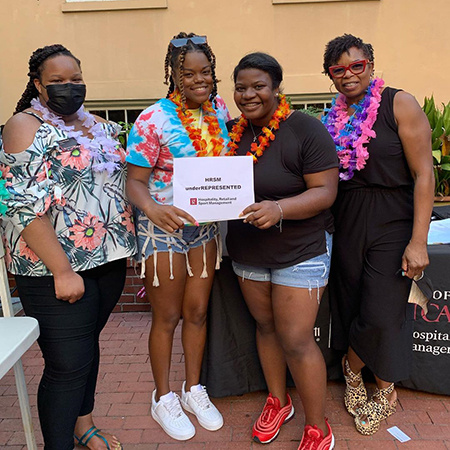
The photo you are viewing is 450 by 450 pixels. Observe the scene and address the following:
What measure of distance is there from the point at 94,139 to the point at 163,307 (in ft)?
3.24

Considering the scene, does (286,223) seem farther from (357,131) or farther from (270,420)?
(270,420)

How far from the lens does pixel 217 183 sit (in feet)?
6.68

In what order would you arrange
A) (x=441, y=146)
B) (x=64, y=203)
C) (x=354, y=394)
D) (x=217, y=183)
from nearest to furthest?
(x=64, y=203) < (x=217, y=183) < (x=354, y=394) < (x=441, y=146)

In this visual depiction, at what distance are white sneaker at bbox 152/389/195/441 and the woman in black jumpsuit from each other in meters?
1.00

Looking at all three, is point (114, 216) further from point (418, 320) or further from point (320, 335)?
point (418, 320)

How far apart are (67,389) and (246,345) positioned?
120 centimetres

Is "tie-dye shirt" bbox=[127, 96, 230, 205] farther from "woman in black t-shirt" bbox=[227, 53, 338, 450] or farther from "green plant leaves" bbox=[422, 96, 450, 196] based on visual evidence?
"green plant leaves" bbox=[422, 96, 450, 196]

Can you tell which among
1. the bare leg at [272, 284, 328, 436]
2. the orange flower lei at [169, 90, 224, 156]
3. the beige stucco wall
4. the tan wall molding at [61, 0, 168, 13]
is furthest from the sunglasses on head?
the tan wall molding at [61, 0, 168, 13]

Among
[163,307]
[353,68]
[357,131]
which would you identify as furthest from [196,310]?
[353,68]

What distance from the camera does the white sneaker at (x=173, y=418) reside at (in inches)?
102

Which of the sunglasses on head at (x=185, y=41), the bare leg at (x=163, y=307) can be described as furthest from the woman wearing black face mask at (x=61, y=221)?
the sunglasses on head at (x=185, y=41)

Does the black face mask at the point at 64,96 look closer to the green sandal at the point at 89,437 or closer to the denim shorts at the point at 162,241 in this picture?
the denim shorts at the point at 162,241

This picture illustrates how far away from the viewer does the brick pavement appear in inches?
99.3

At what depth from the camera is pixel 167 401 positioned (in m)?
2.67
